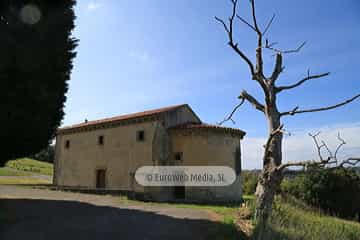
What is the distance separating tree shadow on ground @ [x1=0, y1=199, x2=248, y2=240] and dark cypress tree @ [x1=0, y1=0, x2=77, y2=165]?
316 cm

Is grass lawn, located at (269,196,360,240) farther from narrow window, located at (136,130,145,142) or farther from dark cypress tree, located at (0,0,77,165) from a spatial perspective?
narrow window, located at (136,130,145,142)

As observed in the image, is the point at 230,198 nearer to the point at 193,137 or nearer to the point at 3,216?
the point at 193,137

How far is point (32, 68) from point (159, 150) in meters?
11.8

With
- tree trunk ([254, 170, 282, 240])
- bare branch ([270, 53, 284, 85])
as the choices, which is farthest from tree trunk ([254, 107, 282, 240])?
bare branch ([270, 53, 284, 85])

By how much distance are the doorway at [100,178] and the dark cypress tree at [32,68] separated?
428 inches

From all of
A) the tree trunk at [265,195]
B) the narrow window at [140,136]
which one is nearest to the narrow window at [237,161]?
the narrow window at [140,136]

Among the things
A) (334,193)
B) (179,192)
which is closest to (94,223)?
(179,192)

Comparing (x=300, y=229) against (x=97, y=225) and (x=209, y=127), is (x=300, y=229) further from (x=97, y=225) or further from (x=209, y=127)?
(x=209, y=127)

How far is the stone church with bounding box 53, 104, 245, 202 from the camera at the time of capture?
22.3 meters

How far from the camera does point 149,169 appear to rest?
22.7m

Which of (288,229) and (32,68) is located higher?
(32,68)

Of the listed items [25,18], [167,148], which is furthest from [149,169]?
[25,18]

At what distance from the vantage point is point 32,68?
12.3 m

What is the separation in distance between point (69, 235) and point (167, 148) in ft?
44.4
